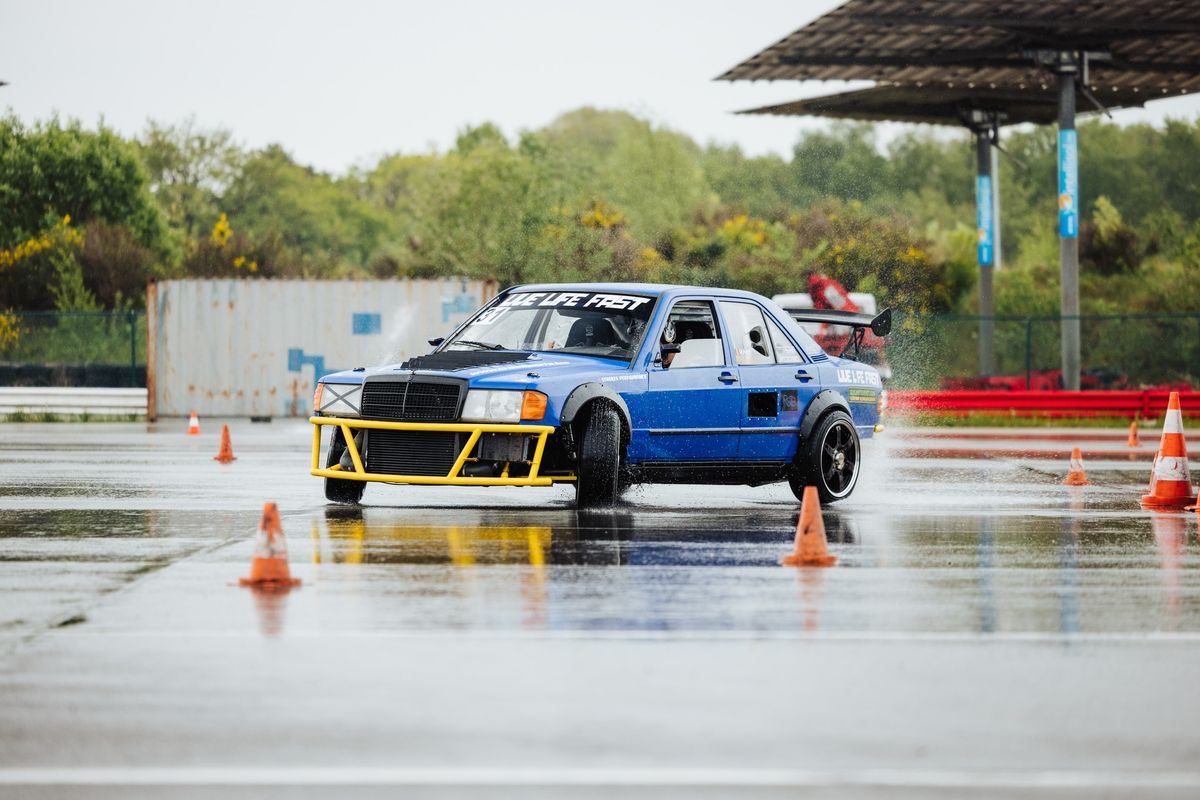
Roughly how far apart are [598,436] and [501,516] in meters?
0.91

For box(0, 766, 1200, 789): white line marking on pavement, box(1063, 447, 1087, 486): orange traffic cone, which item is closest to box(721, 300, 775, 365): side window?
box(1063, 447, 1087, 486): orange traffic cone

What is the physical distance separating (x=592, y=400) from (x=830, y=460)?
2466 mm

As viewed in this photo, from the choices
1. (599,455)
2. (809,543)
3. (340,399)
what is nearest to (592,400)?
(599,455)

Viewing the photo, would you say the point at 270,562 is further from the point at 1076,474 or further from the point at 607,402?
the point at 1076,474

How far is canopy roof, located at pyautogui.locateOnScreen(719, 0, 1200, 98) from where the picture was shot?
32156mm

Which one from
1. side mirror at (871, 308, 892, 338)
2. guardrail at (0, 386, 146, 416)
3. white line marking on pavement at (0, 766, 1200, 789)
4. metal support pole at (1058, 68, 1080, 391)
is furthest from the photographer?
metal support pole at (1058, 68, 1080, 391)

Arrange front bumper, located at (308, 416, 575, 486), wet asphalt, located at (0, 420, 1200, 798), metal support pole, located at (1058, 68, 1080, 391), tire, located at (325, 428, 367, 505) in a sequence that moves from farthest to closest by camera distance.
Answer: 1. metal support pole, located at (1058, 68, 1080, 391)
2. tire, located at (325, 428, 367, 505)
3. front bumper, located at (308, 416, 575, 486)
4. wet asphalt, located at (0, 420, 1200, 798)

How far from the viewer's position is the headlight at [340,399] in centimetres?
1334

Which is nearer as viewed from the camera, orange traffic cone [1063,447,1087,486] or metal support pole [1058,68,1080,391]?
orange traffic cone [1063,447,1087,486]

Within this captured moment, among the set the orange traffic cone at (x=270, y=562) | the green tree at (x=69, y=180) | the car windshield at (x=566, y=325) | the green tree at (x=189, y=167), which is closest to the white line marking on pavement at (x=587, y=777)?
the orange traffic cone at (x=270, y=562)

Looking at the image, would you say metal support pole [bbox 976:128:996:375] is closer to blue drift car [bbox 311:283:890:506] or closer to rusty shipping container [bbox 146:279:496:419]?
rusty shipping container [bbox 146:279:496:419]

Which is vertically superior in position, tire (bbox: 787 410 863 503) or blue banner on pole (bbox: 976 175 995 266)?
blue banner on pole (bbox: 976 175 995 266)

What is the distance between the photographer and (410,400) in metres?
13.1

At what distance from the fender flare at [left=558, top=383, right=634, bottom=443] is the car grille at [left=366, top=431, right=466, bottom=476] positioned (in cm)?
74
